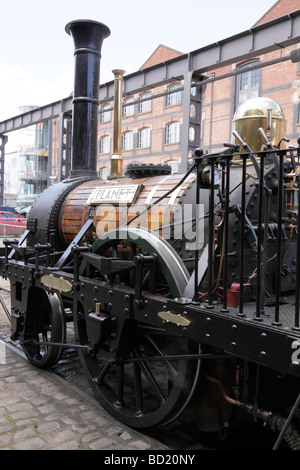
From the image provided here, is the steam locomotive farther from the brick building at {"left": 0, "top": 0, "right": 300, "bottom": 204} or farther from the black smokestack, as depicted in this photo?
the brick building at {"left": 0, "top": 0, "right": 300, "bottom": 204}

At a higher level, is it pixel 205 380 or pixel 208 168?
pixel 208 168

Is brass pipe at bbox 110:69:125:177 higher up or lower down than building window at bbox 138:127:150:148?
lower down

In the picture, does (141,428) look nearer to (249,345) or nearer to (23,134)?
(249,345)

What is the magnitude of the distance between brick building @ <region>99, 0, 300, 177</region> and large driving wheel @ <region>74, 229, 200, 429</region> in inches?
298

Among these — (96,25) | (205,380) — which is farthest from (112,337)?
(96,25)

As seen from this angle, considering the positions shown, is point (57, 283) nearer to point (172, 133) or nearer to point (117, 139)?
point (117, 139)

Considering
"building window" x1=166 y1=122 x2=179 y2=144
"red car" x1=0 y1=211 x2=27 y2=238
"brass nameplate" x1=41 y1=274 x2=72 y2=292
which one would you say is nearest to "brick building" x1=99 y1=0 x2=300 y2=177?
"building window" x1=166 y1=122 x2=179 y2=144

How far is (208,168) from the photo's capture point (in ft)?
10.7

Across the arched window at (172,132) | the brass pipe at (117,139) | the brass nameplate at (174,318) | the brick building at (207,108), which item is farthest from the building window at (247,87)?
the brass nameplate at (174,318)

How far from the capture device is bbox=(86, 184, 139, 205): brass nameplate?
4.20 meters

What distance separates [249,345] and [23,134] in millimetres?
41122

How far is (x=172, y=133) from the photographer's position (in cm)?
2391

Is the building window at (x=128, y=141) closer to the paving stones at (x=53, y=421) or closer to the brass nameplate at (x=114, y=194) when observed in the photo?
the brass nameplate at (x=114, y=194)

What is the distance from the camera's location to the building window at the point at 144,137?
25.2 metres
